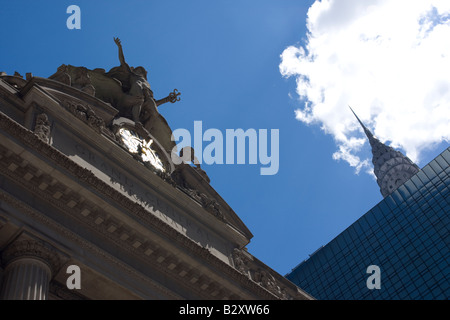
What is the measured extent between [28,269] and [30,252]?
1.83 ft

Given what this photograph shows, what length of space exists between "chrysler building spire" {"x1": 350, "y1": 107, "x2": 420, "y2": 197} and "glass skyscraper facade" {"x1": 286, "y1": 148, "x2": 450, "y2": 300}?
23.9 metres

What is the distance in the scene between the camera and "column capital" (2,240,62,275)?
15.7m

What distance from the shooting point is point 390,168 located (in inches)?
4291

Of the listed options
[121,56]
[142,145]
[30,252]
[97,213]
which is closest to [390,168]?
[121,56]

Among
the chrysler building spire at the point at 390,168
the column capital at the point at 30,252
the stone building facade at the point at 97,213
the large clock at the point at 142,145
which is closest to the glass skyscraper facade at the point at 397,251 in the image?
the chrysler building spire at the point at 390,168

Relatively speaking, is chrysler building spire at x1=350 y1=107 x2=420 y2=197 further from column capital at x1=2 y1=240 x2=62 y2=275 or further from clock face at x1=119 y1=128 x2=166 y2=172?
column capital at x1=2 y1=240 x2=62 y2=275

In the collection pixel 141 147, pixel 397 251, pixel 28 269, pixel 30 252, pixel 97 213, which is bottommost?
pixel 28 269

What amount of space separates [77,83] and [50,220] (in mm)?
8727

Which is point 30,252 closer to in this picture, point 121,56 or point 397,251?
point 121,56

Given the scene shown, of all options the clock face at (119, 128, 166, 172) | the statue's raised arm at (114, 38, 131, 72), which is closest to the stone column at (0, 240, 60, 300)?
the clock face at (119, 128, 166, 172)

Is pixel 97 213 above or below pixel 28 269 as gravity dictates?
above

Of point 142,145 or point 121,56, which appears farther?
point 121,56

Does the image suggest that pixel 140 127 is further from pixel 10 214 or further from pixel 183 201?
pixel 10 214
